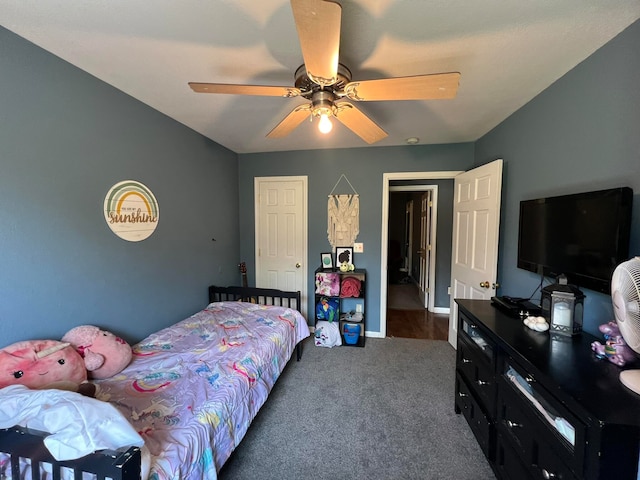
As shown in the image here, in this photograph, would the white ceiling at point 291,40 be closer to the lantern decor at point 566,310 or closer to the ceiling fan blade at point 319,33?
the ceiling fan blade at point 319,33

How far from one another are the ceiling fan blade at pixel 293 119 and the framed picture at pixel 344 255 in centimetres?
184

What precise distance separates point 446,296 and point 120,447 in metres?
4.55

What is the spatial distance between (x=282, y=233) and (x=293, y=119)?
6.77 feet

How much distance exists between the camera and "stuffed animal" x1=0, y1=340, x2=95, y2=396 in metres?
1.27

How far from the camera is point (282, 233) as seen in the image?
3.71 meters

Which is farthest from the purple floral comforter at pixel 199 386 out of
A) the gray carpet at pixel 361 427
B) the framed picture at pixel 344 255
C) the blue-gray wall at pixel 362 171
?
the blue-gray wall at pixel 362 171

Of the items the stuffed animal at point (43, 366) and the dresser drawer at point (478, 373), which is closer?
the stuffed animal at point (43, 366)

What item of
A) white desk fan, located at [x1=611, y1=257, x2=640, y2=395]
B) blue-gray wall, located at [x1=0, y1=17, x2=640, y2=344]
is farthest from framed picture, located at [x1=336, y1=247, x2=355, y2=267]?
white desk fan, located at [x1=611, y1=257, x2=640, y2=395]

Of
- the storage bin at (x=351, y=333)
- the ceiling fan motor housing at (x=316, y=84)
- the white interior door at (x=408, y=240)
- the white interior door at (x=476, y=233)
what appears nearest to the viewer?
the ceiling fan motor housing at (x=316, y=84)

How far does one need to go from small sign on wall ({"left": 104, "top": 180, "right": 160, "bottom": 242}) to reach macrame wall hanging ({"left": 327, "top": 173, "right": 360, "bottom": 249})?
6.47ft

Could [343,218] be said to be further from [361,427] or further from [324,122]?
[361,427]

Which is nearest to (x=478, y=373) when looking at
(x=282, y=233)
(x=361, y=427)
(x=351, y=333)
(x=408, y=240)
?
(x=361, y=427)

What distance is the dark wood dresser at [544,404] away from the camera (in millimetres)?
851

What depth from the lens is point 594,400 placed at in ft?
2.98
